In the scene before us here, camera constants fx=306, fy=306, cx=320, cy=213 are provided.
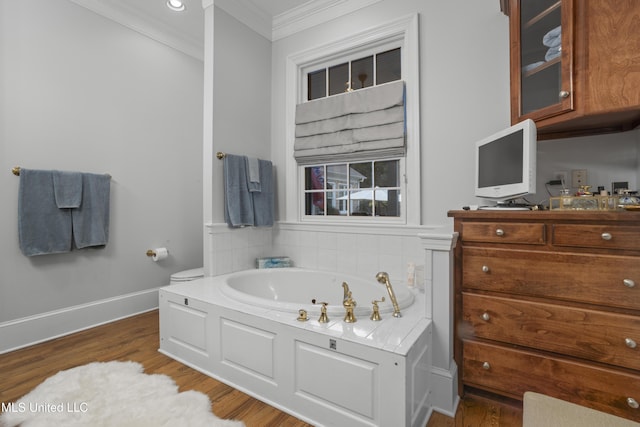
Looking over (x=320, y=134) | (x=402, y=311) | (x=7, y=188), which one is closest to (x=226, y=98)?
(x=320, y=134)

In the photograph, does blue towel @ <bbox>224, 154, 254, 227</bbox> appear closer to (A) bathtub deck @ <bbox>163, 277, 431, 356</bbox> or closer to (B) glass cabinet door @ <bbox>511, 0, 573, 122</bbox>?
(A) bathtub deck @ <bbox>163, 277, 431, 356</bbox>

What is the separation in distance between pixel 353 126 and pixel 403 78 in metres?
0.53

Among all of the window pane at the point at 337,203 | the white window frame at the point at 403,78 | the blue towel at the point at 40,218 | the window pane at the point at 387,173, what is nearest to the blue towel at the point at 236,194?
the white window frame at the point at 403,78

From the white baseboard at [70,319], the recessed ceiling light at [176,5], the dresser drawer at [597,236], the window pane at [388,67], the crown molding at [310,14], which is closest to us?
the dresser drawer at [597,236]

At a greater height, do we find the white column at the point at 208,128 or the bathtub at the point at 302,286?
the white column at the point at 208,128

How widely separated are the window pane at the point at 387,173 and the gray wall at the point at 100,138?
84.7 inches

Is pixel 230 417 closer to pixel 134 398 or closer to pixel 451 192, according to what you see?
pixel 134 398

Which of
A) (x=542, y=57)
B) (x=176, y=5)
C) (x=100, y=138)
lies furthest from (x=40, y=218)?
(x=542, y=57)

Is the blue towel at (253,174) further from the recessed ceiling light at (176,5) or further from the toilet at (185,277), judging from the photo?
the recessed ceiling light at (176,5)

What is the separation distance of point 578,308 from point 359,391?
1.05 metres

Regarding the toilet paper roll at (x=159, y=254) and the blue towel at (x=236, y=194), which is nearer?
the blue towel at (x=236, y=194)

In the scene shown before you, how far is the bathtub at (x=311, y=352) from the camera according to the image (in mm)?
1340

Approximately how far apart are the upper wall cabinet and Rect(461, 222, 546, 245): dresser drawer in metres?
0.56

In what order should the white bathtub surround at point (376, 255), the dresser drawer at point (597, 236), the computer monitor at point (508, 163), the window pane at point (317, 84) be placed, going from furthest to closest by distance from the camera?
the window pane at point (317, 84) → the white bathtub surround at point (376, 255) → the computer monitor at point (508, 163) → the dresser drawer at point (597, 236)
